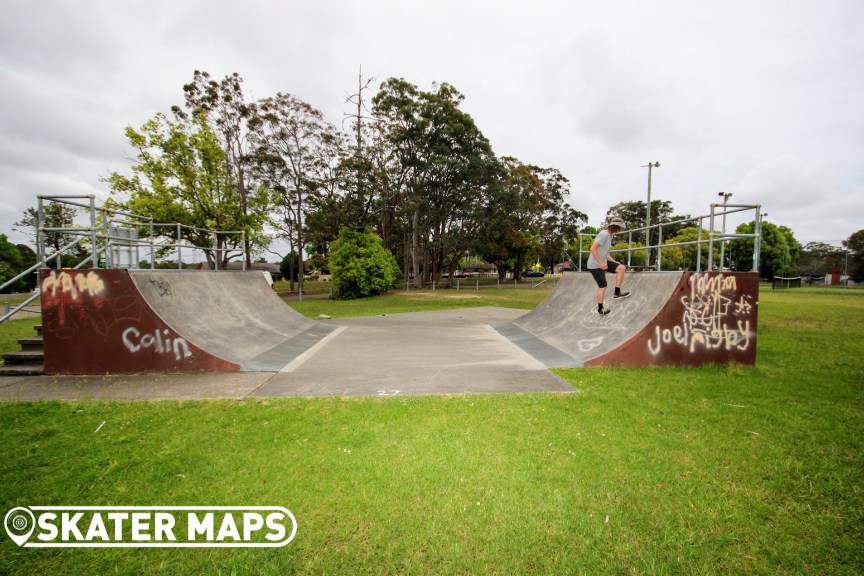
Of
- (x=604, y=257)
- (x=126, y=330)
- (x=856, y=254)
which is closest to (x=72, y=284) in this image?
(x=126, y=330)

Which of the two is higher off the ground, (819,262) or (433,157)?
(433,157)

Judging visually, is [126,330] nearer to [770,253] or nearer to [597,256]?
[597,256]

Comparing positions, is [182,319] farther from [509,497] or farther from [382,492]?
[509,497]

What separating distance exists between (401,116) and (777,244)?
5129 centimetres

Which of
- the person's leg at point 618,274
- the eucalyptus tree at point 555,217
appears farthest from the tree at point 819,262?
the person's leg at point 618,274

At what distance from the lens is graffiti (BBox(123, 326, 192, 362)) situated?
6.36 m

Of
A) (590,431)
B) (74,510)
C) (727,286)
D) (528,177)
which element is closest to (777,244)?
(528,177)

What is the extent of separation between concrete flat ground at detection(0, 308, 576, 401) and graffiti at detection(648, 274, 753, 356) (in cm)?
258

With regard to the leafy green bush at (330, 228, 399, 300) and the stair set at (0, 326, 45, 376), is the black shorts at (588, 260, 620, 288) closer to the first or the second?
the stair set at (0, 326, 45, 376)

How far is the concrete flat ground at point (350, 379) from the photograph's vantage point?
211 inches

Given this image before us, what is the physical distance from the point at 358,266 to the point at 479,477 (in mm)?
21932

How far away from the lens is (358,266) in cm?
2428

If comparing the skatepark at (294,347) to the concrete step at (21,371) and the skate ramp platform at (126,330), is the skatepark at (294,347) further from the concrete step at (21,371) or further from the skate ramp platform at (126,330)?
the concrete step at (21,371)

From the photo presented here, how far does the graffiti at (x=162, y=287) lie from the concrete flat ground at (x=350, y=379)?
1569 mm
